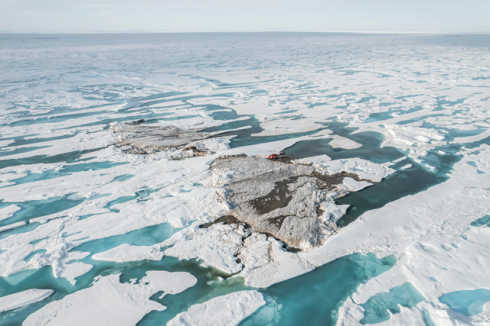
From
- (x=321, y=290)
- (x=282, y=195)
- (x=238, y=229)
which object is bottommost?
(x=321, y=290)

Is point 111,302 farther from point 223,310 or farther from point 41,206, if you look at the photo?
point 41,206

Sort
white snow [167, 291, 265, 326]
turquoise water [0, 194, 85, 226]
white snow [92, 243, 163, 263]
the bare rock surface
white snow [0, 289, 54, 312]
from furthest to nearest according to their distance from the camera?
turquoise water [0, 194, 85, 226]
the bare rock surface
white snow [92, 243, 163, 263]
white snow [0, 289, 54, 312]
white snow [167, 291, 265, 326]

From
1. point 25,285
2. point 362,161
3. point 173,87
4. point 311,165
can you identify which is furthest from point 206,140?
point 173,87

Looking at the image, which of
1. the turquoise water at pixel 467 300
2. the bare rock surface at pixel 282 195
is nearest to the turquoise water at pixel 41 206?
the bare rock surface at pixel 282 195

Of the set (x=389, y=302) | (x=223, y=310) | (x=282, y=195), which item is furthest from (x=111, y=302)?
(x=389, y=302)

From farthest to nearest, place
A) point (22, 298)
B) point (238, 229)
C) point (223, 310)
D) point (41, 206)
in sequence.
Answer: point (41, 206)
point (238, 229)
point (22, 298)
point (223, 310)

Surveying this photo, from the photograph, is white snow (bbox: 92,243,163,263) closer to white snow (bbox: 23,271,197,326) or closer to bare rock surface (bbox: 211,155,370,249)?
white snow (bbox: 23,271,197,326)

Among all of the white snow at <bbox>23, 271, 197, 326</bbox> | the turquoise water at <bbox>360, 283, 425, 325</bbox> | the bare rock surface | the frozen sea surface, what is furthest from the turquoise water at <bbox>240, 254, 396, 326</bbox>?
the white snow at <bbox>23, 271, 197, 326</bbox>
